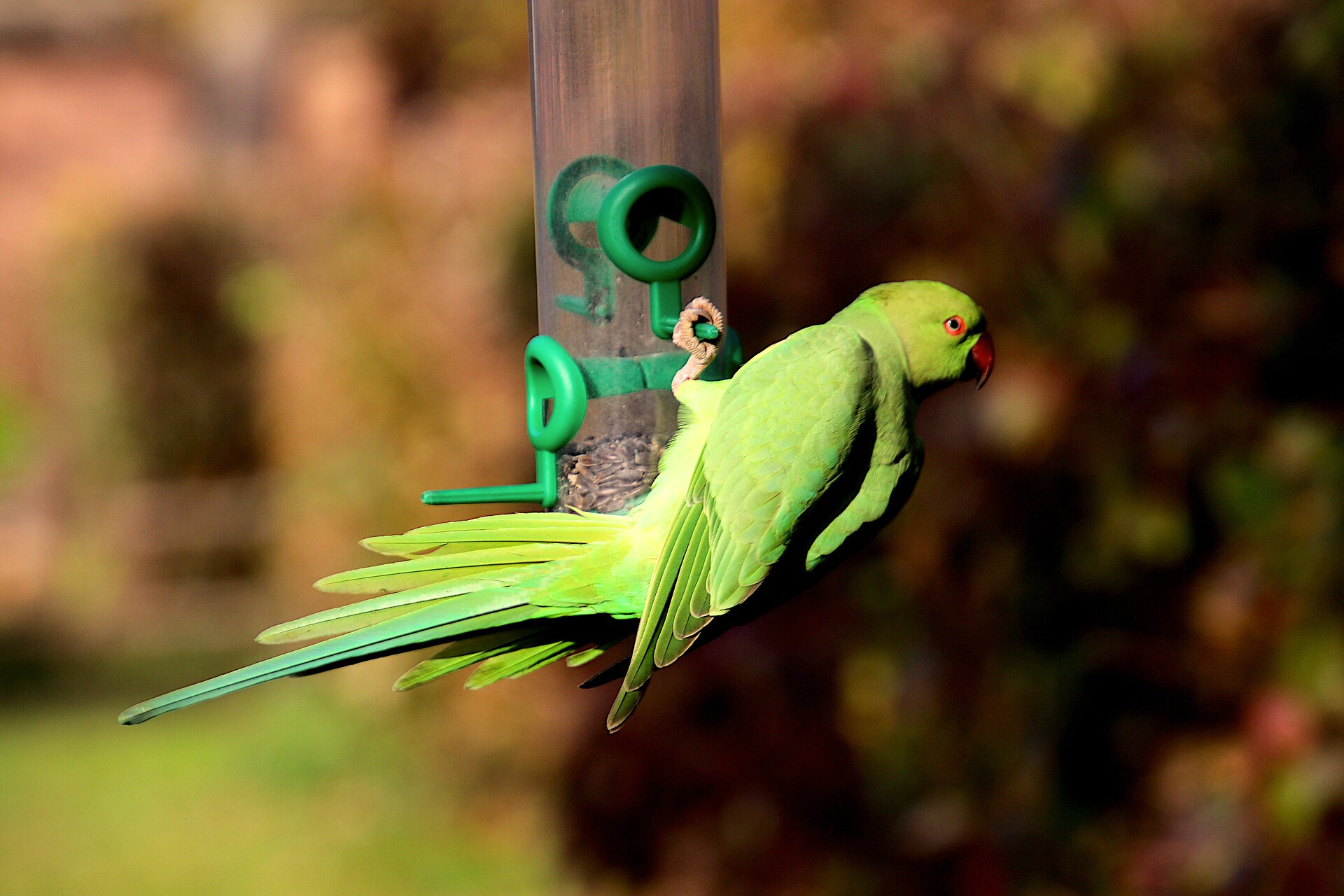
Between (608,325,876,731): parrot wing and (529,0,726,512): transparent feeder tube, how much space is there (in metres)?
0.33

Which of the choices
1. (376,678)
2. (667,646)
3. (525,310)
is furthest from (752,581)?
(376,678)

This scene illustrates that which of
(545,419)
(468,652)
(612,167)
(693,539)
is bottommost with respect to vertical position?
(468,652)

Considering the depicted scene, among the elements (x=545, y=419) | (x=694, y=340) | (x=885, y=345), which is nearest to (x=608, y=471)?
(x=545, y=419)

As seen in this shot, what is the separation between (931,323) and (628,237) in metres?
0.60

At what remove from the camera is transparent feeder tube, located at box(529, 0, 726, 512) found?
2545 millimetres

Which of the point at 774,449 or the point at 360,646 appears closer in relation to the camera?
the point at 360,646

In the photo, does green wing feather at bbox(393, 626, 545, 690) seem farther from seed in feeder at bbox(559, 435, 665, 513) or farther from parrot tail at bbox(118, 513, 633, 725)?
seed in feeder at bbox(559, 435, 665, 513)

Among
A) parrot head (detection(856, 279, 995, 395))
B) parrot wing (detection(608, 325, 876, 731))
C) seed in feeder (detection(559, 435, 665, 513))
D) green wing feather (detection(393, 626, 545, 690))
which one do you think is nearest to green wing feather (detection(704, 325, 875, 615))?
parrot wing (detection(608, 325, 876, 731))

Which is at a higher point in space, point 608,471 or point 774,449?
point 774,449

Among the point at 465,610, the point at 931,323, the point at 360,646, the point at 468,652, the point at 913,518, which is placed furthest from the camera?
the point at 913,518

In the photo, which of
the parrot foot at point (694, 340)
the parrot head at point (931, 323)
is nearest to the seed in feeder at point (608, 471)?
the parrot foot at point (694, 340)

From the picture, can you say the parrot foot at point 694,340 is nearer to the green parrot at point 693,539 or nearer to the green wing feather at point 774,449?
the green parrot at point 693,539

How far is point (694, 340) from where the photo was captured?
2453 millimetres

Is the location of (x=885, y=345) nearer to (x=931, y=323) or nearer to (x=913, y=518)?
(x=931, y=323)
